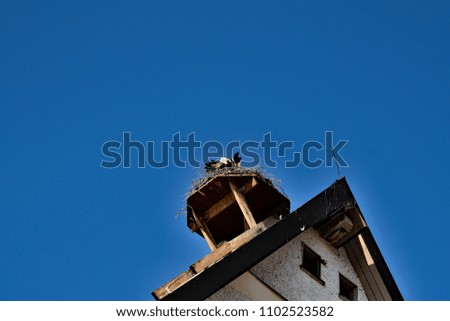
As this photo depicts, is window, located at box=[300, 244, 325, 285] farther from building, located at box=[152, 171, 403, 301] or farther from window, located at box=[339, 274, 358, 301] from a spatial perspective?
window, located at box=[339, 274, 358, 301]

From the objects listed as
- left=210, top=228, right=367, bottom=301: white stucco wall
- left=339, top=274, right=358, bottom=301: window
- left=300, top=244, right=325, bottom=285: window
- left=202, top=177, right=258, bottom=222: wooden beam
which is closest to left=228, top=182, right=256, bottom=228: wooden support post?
left=202, top=177, right=258, bottom=222: wooden beam

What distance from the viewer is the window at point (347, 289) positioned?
1697cm

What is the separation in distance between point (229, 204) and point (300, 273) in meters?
5.76

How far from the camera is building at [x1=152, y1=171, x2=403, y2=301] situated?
46.8 ft

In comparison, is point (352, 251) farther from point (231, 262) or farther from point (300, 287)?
point (231, 262)

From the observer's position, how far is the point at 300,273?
16.0m

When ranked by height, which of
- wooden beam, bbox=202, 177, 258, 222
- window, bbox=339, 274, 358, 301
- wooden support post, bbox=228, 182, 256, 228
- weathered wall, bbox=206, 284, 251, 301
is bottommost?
weathered wall, bbox=206, 284, 251, 301

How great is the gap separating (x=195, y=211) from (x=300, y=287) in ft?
21.8

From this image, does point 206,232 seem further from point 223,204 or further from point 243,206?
point 243,206

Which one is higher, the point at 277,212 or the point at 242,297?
the point at 277,212
